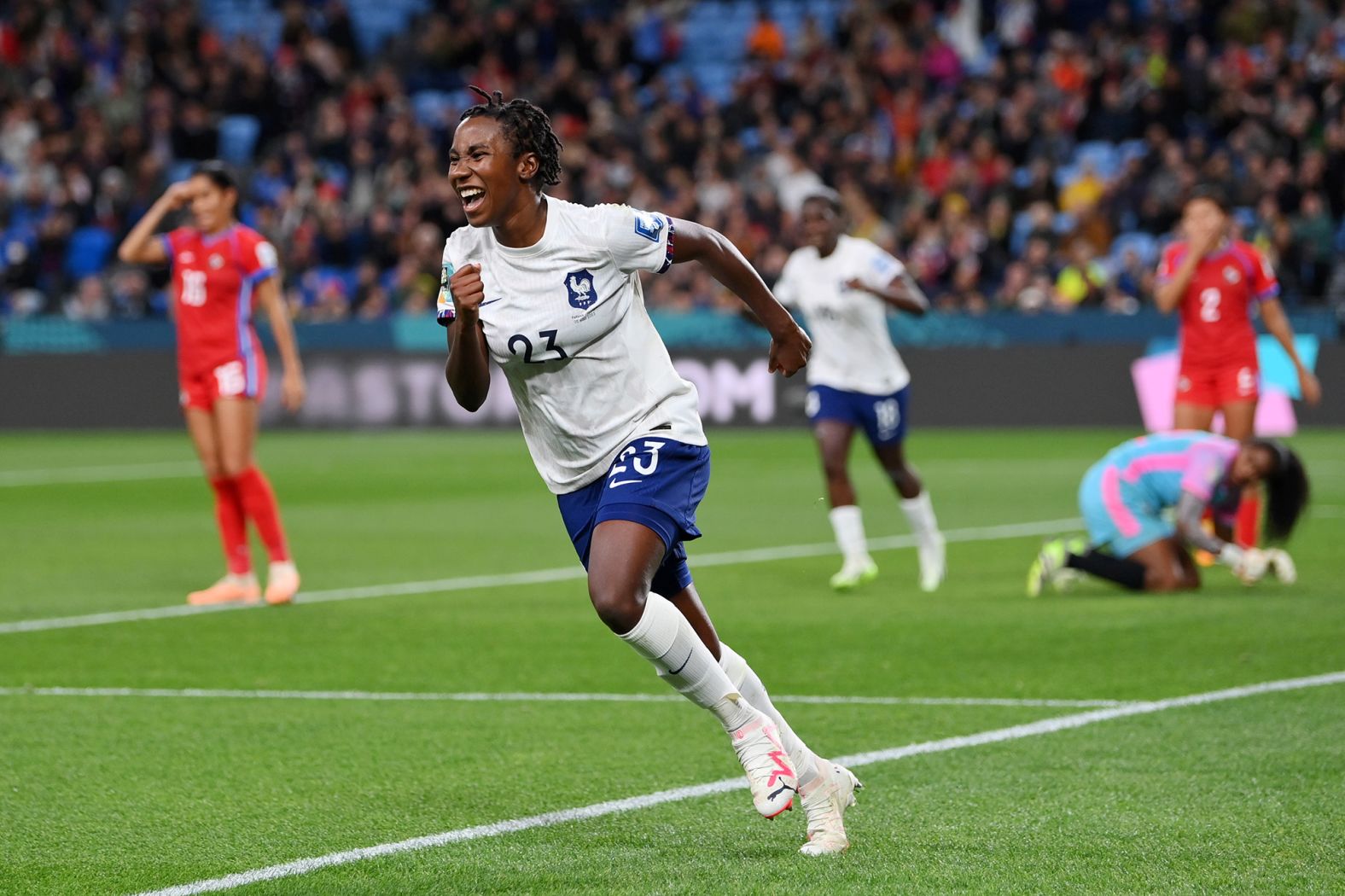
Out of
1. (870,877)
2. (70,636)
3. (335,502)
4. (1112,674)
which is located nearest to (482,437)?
(335,502)

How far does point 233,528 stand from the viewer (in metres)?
11.0

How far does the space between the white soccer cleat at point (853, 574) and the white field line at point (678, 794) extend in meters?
3.59

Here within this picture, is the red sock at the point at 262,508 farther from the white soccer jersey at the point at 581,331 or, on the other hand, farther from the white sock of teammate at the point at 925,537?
the white soccer jersey at the point at 581,331

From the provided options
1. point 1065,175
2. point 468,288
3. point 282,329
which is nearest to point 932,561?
point 282,329

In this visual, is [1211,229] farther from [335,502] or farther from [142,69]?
[142,69]

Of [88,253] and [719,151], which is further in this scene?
[88,253]

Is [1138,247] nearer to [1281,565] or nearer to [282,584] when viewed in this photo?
[1281,565]

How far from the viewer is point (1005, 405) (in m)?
23.7

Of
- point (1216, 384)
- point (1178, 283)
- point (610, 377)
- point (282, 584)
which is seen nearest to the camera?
point (610, 377)

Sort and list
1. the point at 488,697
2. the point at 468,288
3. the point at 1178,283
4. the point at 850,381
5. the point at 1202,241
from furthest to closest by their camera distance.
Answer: the point at 1178,283
the point at 1202,241
the point at 850,381
the point at 488,697
the point at 468,288

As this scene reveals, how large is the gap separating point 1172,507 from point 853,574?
6.06 feet

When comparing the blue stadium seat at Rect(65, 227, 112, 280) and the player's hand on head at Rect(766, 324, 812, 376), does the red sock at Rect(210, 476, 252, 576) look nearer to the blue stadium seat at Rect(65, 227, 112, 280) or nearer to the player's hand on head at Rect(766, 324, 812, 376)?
the player's hand on head at Rect(766, 324, 812, 376)

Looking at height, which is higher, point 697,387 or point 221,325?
point 221,325

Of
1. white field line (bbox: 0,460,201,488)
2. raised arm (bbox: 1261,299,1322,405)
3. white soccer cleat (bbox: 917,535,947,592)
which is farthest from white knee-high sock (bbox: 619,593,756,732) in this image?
white field line (bbox: 0,460,201,488)
